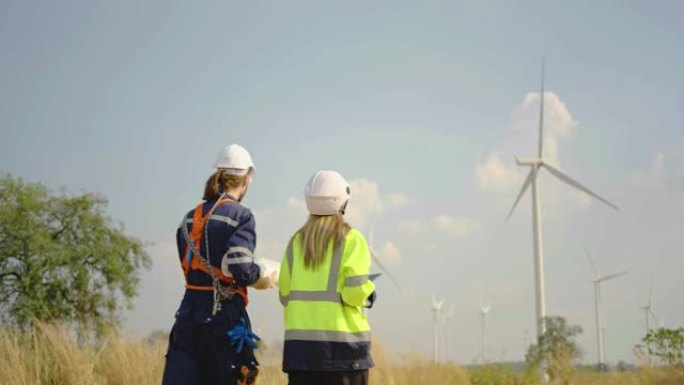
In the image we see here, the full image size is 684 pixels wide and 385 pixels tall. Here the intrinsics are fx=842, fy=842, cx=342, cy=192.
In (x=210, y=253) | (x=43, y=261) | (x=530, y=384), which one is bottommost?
(x=530, y=384)

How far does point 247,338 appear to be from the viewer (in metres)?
5.66

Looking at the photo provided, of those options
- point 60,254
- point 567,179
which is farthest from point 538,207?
point 60,254

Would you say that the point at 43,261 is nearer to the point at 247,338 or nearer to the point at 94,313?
the point at 94,313

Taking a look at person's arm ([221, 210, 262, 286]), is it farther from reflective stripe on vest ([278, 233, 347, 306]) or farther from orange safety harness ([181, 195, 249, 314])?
reflective stripe on vest ([278, 233, 347, 306])

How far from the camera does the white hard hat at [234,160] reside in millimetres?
5961

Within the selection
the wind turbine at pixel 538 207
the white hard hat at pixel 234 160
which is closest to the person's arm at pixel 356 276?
the white hard hat at pixel 234 160

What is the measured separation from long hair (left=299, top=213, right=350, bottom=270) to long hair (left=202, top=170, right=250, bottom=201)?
591 mm

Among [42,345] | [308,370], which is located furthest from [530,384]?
[308,370]

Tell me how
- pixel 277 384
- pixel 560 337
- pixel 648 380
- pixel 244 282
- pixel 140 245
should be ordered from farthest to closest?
pixel 140 245 → pixel 560 337 → pixel 648 380 → pixel 277 384 → pixel 244 282

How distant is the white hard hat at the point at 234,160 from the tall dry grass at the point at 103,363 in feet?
13.6

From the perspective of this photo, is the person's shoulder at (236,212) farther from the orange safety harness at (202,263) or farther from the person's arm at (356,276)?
the person's arm at (356,276)

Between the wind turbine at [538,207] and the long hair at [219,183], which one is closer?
the long hair at [219,183]

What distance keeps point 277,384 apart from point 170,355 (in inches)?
163

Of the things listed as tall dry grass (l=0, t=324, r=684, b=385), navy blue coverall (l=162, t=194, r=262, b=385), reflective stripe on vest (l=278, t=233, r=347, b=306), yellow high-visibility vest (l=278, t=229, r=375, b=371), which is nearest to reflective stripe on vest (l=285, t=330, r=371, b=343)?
yellow high-visibility vest (l=278, t=229, r=375, b=371)
